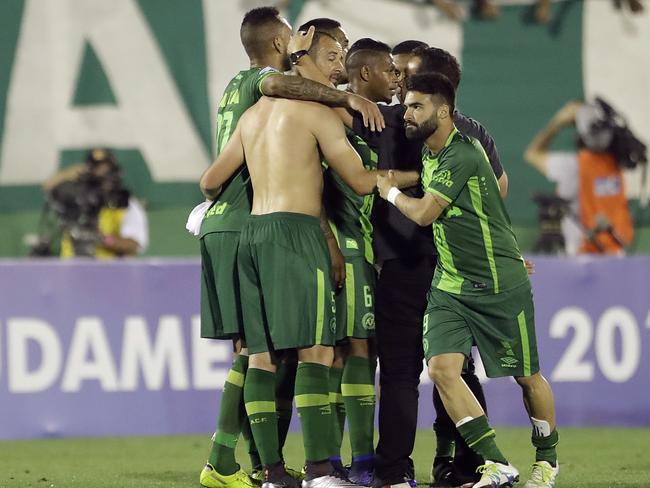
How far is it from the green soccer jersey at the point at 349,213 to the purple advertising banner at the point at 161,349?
135 inches

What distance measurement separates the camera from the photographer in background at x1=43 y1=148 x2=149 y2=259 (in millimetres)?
12258

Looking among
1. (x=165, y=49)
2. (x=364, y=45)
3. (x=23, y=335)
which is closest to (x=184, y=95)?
(x=165, y=49)

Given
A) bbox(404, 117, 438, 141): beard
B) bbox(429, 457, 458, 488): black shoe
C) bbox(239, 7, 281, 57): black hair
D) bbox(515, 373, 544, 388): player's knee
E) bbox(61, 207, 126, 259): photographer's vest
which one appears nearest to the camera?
bbox(404, 117, 438, 141): beard

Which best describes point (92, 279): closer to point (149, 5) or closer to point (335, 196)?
point (335, 196)

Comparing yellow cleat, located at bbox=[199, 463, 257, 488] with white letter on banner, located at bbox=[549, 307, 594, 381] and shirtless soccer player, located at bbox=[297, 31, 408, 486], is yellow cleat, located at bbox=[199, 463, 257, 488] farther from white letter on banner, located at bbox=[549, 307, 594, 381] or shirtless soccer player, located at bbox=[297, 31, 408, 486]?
white letter on banner, located at bbox=[549, 307, 594, 381]

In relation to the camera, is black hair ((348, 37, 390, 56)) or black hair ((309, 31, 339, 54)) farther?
black hair ((348, 37, 390, 56))

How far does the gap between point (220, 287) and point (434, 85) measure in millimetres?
1404

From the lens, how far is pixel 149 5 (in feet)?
45.8

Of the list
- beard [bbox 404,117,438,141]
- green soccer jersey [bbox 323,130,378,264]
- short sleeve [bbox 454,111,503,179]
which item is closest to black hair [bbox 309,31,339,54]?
green soccer jersey [bbox 323,130,378,264]

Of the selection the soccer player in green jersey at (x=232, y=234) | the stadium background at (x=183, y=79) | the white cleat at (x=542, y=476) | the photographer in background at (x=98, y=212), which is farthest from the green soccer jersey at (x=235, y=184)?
the stadium background at (x=183, y=79)

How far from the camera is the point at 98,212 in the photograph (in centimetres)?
1260

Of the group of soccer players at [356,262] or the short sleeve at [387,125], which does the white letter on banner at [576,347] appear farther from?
the short sleeve at [387,125]

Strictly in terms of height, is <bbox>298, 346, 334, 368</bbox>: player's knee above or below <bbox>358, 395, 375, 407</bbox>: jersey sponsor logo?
above

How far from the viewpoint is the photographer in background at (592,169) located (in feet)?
44.1
